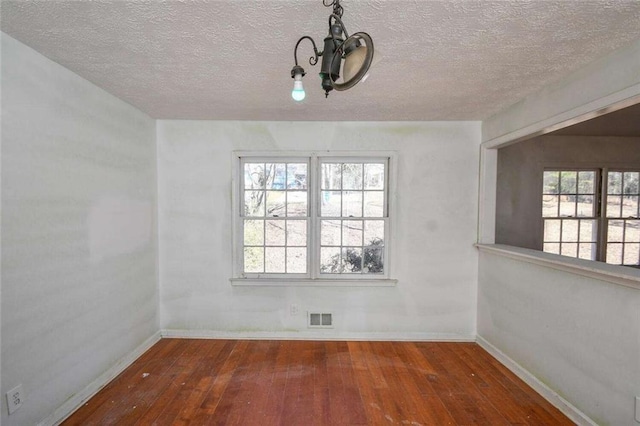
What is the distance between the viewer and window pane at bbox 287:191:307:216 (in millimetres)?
3010

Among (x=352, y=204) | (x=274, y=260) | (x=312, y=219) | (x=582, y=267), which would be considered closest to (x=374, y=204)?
(x=352, y=204)

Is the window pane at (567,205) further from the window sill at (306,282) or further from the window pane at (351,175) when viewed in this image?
the window pane at (351,175)

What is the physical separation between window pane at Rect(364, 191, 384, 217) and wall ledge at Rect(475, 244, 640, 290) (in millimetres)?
1191

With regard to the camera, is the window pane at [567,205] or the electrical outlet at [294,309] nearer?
the electrical outlet at [294,309]

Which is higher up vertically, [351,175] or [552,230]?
[351,175]

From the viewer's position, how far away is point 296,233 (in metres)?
3.02

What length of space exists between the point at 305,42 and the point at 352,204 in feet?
5.88

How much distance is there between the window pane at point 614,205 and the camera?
368 cm

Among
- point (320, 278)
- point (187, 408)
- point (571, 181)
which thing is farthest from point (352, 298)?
point (571, 181)

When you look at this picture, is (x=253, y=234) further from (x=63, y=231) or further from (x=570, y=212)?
(x=570, y=212)

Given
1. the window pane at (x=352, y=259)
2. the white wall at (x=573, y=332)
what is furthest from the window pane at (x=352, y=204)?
the white wall at (x=573, y=332)

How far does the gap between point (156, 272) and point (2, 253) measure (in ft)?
4.91

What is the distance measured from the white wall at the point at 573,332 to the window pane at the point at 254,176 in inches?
102

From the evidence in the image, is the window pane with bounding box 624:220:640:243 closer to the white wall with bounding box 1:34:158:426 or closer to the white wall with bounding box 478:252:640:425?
the white wall with bounding box 478:252:640:425
